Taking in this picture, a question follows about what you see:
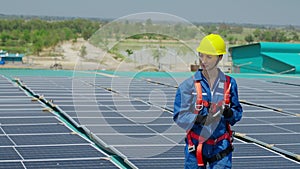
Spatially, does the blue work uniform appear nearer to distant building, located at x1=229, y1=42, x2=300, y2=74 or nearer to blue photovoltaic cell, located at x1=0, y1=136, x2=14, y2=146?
blue photovoltaic cell, located at x1=0, y1=136, x2=14, y2=146

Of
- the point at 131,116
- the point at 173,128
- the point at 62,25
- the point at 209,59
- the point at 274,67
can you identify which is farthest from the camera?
the point at 62,25

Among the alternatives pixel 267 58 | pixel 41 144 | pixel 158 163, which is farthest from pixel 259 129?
pixel 267 58

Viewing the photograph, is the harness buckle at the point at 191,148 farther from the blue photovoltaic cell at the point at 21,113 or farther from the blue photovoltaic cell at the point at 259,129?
the blue photovoltaic cell at the point at 21,113

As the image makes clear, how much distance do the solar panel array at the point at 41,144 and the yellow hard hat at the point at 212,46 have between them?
140 inches

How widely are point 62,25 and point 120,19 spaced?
362ft

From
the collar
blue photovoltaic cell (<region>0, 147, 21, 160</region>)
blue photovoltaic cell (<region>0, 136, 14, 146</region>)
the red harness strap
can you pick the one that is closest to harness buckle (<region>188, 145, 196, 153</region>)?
the red harness strap

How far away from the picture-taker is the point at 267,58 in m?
42.8

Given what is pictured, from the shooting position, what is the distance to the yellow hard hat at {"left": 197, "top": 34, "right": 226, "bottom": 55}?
6859mm

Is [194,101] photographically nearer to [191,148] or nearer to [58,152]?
[191,148]

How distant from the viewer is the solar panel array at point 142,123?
10.5m

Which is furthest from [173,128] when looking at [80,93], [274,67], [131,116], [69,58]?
[69,58]

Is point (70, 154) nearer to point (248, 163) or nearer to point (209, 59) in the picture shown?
point (248, 163)

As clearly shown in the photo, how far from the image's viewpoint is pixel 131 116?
15.5 metres

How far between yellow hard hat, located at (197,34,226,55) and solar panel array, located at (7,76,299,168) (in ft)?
11.0
